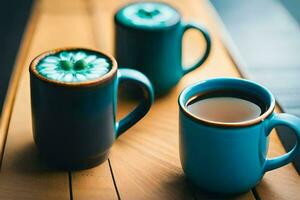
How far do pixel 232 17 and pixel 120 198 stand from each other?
702 millimetres

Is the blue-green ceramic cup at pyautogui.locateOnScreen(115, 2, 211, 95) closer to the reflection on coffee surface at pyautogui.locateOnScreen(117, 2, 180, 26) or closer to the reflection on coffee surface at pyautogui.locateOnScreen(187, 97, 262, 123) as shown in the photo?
the reflection on coffee surface at pyautogui.locateOnScreen(117, 2, 180, 26)

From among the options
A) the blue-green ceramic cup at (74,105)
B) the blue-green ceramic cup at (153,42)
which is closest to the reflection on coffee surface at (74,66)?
the blue-green ceramic cup at (74,105)

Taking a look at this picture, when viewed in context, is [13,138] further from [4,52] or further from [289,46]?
[4,52]

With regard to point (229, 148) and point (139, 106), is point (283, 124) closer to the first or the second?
point (229, 148)

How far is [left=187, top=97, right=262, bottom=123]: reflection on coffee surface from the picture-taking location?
599mm

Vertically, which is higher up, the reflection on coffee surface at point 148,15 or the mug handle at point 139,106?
the reflection on coffee surface at point 148,15

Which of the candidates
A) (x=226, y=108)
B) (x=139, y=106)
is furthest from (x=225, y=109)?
(x=139, y=106)

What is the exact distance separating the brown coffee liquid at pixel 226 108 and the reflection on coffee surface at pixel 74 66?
0.35 ft

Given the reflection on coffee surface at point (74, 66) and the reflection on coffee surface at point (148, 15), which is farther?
the reflection on coffee surface at point (148, 15)

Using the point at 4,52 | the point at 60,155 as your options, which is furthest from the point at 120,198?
the point at 4,52

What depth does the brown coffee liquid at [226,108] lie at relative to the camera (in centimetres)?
60

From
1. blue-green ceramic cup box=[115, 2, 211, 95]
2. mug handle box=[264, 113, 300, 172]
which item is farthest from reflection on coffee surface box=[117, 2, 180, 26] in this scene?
mug handle box=[264, 113, 300, 172]

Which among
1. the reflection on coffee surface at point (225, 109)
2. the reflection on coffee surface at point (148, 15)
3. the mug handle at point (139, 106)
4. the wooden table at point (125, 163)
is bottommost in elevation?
the wooden table at point (125, 163)

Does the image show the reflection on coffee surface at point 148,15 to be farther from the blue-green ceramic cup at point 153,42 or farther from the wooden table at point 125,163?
Answer: the wooden table at point 125,163
